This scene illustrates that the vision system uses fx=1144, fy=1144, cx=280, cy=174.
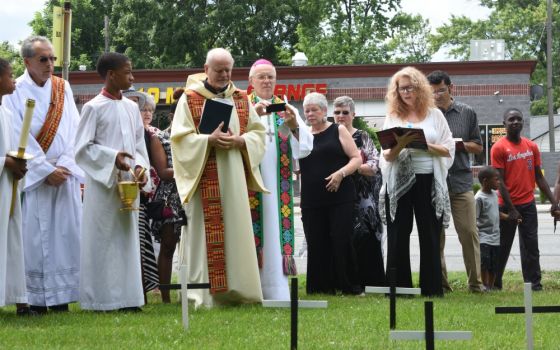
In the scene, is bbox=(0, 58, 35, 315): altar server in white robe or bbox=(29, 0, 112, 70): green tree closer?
bbox=(0, 58, 35, 315): altar server in white robe

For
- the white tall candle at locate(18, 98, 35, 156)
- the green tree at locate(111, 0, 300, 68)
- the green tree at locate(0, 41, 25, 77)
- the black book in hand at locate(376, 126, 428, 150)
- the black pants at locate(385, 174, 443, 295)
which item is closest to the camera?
the white tall candle at locate(18, 98, 35, 156)

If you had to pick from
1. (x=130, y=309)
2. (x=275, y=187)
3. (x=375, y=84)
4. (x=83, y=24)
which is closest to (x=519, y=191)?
(x=275, y=187)

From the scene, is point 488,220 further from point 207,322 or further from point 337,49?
point 337,49

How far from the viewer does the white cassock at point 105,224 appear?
9.65 metres

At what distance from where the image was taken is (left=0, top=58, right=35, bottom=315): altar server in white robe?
9102mm

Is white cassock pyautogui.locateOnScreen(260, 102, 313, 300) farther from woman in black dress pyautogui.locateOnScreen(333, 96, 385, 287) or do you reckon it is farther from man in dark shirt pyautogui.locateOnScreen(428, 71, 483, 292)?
man in dark shirt pyautogui.locateOnScreen(428, 71, 483, 292)

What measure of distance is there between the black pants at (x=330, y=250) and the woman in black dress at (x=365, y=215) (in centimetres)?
35

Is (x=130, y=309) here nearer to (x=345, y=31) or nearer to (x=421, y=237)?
(x=421, y=237)

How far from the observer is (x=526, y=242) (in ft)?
41.2

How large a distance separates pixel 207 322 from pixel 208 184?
1.70 metres

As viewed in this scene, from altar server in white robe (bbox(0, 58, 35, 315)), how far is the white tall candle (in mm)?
149

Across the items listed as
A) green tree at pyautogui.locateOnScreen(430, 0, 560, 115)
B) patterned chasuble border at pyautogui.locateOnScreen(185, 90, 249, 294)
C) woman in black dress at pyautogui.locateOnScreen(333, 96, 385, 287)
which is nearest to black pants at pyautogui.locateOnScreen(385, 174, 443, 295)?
woman in black dress at pyautogui.locateOnScreen(333, 96, 385, 287)

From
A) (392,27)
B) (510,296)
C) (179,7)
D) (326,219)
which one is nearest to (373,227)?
(326,219)

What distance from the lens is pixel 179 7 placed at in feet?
191
